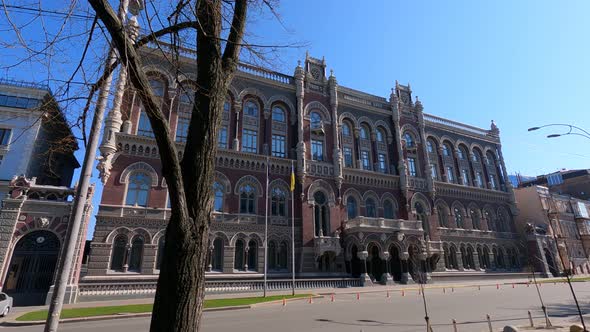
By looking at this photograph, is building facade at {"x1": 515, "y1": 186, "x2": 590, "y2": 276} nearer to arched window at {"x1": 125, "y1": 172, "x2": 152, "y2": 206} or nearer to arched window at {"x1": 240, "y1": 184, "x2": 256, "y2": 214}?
arched window at {"x1": 240, "y1": 184, "x2": 256, "y2": 214}

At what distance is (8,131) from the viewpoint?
85.8 feet

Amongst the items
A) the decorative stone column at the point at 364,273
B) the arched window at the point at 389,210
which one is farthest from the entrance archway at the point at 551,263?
the decorative stone column at the point at 364,273

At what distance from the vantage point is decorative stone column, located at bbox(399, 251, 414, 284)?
31250mm

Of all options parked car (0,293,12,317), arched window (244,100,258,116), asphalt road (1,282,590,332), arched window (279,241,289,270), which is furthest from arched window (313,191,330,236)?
parked car (0,293,12,317)

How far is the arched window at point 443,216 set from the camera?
39281 millimetres

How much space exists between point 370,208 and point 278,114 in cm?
1428

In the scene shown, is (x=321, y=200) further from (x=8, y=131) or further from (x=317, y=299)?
(x=8, y=131)

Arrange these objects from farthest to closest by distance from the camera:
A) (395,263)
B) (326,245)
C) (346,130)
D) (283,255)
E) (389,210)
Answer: (346,130) → (389,210) → (395,263) → (326,245) → (283,255)

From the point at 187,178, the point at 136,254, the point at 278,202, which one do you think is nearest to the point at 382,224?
the point at 278,202

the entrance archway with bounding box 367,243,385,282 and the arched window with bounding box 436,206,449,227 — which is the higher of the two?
the arched window with bounding box 436,206,449,227

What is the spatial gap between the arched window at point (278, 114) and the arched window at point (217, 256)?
45.3 feet

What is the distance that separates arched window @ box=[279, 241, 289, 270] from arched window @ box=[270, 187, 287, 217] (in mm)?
2825

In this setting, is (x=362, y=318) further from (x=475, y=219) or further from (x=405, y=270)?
(x=475, y=219)

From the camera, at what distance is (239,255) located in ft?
90.5
